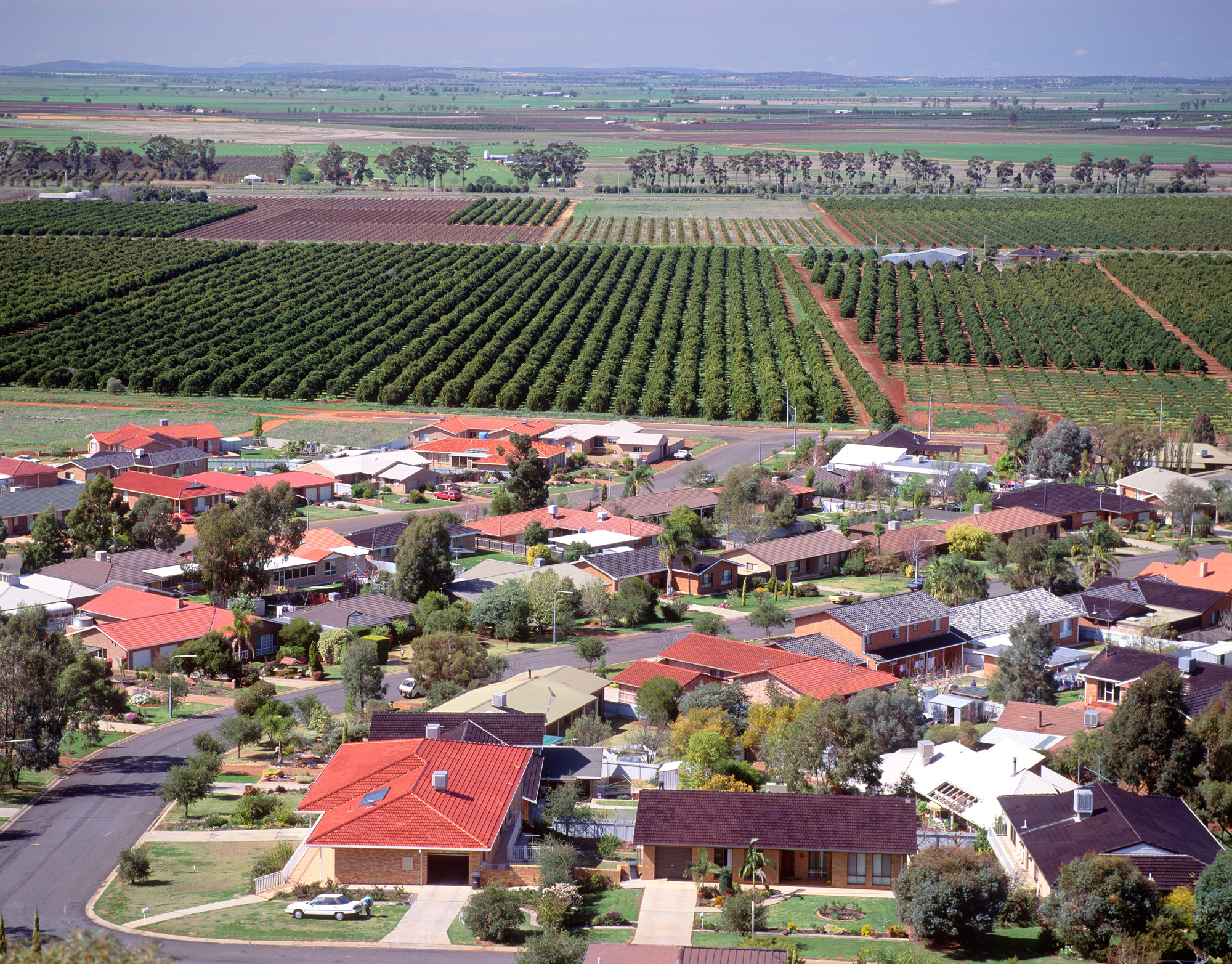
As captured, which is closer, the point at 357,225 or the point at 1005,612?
the point at 1005,612

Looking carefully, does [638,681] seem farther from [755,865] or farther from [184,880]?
[184,880]

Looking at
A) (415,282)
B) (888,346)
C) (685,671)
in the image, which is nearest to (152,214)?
(415,282)

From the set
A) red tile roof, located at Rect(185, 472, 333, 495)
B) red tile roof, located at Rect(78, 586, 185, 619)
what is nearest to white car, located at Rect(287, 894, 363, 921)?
red tile roof, located at Rect(78, 586, 185, 619)

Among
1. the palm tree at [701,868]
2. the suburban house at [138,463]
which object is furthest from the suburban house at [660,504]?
the palm tree at [701,868]

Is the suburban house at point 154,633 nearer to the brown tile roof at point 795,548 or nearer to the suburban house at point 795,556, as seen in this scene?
the suburban house at point 795,556

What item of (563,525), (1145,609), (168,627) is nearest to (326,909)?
(168,627)

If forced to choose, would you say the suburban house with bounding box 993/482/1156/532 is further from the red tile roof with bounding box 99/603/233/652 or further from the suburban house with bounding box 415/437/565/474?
the red tile roof with bounding box 99/603/233/652
